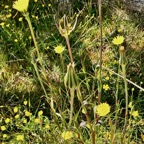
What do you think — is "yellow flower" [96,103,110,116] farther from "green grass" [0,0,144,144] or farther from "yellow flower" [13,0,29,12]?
"yellow flower" [13,0,29,12]

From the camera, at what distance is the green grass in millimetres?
2090

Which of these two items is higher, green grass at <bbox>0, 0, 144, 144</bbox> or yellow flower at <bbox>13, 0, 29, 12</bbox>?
yellow flower at <bbox>13, 0, 29, 12</bbox>

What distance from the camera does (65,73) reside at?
246cm

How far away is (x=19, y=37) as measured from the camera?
2.75 metres

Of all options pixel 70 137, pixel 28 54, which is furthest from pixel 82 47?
pixel 70 137

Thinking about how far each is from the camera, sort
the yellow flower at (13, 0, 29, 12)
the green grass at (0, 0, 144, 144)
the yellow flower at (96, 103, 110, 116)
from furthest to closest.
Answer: the green grass at (0, 0, 144, 144), the yellow flower at (96, 103, 110, 116), the yellow flower at (13, 0, 29, 12)

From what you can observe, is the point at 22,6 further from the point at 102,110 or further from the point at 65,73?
the point at 65,73

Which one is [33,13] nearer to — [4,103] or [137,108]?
[4,103]

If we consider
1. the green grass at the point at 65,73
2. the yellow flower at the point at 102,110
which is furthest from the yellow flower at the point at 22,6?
the green grass at the point at 65,73

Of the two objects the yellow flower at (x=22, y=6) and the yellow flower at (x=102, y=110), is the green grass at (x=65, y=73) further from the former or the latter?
the yellow flower at (x=22, y=6)

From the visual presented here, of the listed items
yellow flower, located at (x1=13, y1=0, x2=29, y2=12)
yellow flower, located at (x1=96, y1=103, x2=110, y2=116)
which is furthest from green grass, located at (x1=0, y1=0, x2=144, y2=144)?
yellow flower, located at (x1=13, y1=0, x2=29, y2=12)

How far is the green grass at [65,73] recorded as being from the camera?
2090 mm

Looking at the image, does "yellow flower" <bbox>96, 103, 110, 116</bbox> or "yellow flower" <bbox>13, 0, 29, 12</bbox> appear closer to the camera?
"yellow flower" <bbox>13, 0, 29, 12</bbox>

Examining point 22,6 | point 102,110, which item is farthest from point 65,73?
point 22,6
